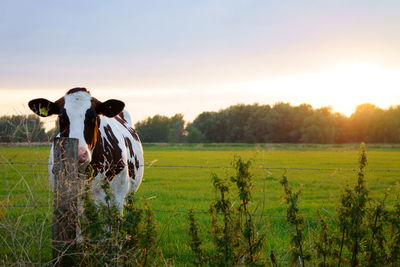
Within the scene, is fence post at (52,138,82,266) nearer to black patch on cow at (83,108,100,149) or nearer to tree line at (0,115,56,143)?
tree line at (0,115,56,143)

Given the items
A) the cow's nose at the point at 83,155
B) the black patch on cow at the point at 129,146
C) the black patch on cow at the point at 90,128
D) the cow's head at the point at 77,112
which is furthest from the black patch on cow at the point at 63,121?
the black patch on cow at the point at 129,146

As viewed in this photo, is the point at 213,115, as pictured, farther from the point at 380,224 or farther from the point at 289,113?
the point at 380,224

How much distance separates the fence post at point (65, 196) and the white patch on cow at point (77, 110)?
125cm

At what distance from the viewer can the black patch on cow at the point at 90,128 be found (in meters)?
5.90

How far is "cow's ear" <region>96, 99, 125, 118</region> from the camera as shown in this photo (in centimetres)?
657

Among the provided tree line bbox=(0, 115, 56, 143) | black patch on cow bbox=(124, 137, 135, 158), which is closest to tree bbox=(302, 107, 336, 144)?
black patch on cow bbox=(124, 137, 135, 158)

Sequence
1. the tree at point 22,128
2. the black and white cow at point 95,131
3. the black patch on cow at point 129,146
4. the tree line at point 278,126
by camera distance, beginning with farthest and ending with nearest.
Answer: the tree line at point 278,126 → the black patch on cow at point 129,146 → the black and white cow at point 95,131 → the tree at point 22,128

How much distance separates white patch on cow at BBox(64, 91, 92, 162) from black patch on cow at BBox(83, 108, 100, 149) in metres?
0.06

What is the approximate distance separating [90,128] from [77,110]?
1.02 feet

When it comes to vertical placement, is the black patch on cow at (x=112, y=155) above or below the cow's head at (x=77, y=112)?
below

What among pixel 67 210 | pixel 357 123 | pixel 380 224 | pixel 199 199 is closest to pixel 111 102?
pixel 67 210

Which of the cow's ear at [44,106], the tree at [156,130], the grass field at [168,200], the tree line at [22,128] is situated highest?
the tree at [156,130]

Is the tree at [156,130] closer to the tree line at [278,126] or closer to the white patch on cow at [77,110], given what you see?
the tree line at [278,126]

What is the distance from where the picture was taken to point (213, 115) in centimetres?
10869
